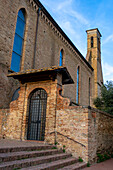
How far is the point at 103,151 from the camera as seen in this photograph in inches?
345

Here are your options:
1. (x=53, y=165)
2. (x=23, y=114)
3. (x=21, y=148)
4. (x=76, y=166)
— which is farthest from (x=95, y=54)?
(x=53, y=165)

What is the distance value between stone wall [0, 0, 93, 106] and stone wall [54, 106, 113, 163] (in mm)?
4290

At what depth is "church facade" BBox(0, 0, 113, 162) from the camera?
7.57 metres

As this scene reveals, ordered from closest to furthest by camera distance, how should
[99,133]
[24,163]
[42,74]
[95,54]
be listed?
[24,163] → [99,133] → [42,74] → [95,54]

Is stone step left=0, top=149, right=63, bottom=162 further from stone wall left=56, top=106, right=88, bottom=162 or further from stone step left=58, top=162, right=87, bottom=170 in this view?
stone wall left=56, top=106, right=88, bottom=162

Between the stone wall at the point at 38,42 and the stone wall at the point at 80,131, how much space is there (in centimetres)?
429

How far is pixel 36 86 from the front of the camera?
8859 millimetres

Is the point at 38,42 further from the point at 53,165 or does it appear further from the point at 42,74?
the point at 53,165

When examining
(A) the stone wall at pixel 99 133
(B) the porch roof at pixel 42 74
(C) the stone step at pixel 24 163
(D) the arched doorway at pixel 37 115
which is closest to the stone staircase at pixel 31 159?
(C) the stone step at pixel 24 163

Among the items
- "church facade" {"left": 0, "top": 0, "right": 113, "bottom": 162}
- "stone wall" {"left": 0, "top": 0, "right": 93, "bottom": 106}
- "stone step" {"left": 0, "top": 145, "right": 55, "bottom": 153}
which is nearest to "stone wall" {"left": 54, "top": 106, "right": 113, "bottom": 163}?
"church facade" {"left": 0, "top": 0, "right": 113, "bottom": 162}

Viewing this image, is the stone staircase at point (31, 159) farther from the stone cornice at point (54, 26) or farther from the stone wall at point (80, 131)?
the stone cornice at point (54, 26)

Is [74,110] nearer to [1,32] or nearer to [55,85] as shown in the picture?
[55,85]

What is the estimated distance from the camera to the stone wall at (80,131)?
7148mm

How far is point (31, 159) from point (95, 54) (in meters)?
26.2
